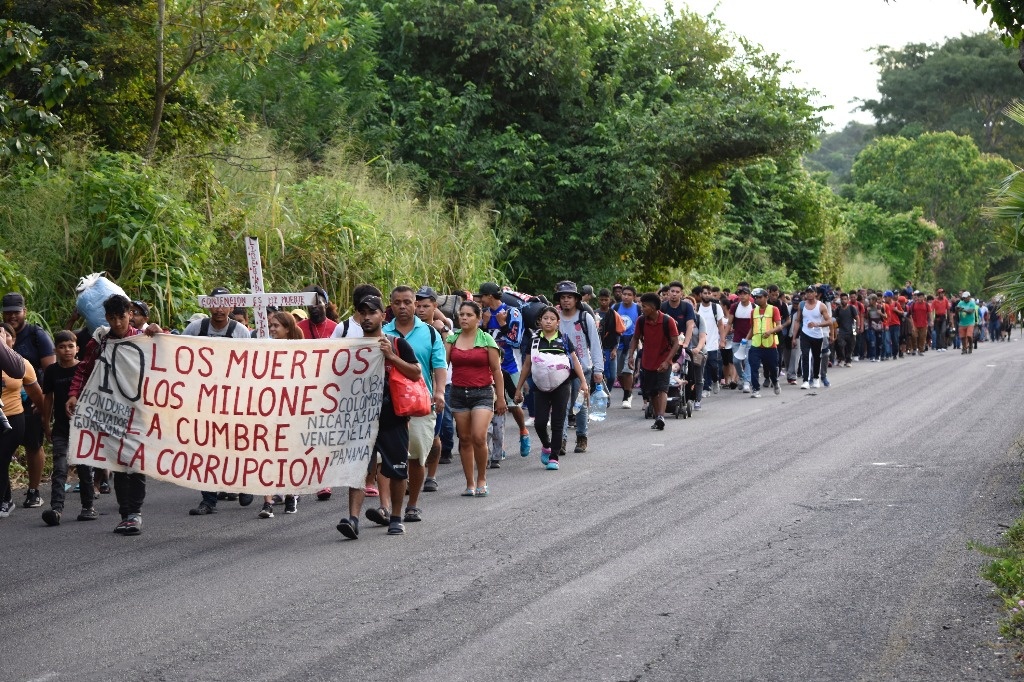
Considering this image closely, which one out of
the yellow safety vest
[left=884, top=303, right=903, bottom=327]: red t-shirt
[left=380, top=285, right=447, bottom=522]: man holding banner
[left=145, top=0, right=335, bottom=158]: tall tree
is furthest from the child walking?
[left=884, top=303, right=903, bottom=327]: red t-shirt

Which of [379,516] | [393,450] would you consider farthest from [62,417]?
[393,450]

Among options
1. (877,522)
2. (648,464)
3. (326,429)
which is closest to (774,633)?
(877,522)

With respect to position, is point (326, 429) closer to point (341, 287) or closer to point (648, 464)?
point (648, 464)

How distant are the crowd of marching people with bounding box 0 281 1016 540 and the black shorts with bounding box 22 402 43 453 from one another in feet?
0.04

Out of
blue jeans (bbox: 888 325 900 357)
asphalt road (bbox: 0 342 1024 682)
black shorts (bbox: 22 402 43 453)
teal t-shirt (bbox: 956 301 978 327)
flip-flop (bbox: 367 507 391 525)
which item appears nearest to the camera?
asphalt road (bbox: 0 342 1024 682)

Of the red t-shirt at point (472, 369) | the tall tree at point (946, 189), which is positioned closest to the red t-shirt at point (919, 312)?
the red t-shirt at point (472, 369)

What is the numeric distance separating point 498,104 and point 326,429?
69.2 feet

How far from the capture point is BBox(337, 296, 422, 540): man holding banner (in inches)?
378

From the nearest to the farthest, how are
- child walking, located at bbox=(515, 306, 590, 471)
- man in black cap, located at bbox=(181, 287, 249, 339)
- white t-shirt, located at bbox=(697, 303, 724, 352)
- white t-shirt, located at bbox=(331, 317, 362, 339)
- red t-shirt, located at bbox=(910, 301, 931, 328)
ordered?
man in black cap, located at bbox=(181, 287, 249, 339)
white t-shirt, located at bbox=(331, 317, 362, 339)
child walking, located at bbox=(515, 306, 590, 471)
white t-shirt, located at bbox=(697, 303, 724, 352)
red t-shirt, located at bbox=(910, 301, 931, 328)

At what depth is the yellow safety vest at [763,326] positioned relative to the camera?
871 inches

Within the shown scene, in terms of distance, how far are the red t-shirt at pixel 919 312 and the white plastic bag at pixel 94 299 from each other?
1195 inches

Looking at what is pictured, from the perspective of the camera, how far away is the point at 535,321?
14148mm

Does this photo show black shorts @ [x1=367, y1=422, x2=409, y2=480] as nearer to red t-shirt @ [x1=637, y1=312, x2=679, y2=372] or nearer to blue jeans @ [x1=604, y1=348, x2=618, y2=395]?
red t-shirt @ [x1=637, y1=312, x2=679, y2=372]

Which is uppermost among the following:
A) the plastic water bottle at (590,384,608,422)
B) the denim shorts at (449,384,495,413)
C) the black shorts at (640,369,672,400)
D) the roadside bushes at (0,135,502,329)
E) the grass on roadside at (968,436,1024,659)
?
the roadside bushes at (0,135,502,329)
